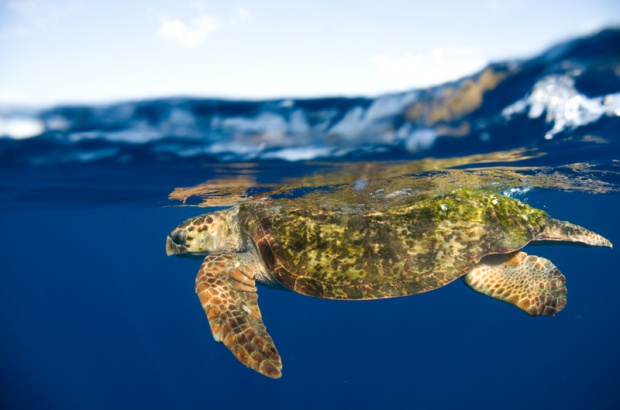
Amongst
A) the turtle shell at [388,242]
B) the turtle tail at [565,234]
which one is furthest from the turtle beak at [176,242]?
the turtle tail at [565,234]

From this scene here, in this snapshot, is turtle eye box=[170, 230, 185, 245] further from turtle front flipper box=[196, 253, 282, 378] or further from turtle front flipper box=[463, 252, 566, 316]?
turtle front flipper box=[463, 252, 566, 316]

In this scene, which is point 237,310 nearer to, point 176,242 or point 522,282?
point 176,242

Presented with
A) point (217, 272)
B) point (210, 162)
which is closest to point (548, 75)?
point (217, 272)

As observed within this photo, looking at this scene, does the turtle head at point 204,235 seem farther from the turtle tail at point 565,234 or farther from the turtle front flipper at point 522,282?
the turtle tail at point 565,234

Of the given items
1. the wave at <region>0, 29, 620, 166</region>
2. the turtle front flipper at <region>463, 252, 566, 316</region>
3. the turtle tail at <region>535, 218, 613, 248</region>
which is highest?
the wave at <region>0, 29, 620, 166</region>

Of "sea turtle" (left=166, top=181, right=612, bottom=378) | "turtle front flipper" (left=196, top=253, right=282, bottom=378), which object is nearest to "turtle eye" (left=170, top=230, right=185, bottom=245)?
"sea turtle" (left=166, top=181, right=612, bottom=378)

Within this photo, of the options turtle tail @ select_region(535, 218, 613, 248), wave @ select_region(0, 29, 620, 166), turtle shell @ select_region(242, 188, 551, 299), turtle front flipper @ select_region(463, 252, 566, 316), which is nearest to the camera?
wave @ select_region(0, 29, 620, 166)

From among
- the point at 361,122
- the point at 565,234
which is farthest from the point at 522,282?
the point at 361,122
